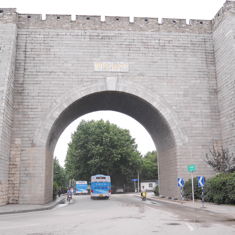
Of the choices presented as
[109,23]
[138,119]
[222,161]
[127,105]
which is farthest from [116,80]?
[222,161]

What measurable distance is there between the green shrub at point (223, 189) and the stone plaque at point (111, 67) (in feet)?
27.6

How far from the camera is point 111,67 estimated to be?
18.6 meters

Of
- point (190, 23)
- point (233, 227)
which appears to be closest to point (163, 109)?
point (190, 23)

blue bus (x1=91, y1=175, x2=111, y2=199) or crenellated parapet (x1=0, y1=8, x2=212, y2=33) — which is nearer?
crenellated parapet (x1=0, y1=8, x2=212, y2=33)

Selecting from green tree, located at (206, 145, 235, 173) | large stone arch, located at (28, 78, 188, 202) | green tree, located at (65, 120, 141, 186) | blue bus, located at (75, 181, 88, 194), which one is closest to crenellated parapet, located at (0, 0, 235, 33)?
large stone arch, located at (28, 78, 188, 202)

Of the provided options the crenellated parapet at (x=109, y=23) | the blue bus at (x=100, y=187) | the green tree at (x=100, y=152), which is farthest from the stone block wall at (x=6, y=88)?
the green tree at (x=100, y=152)

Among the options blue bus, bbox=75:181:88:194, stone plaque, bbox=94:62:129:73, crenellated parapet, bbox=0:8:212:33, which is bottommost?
blue bus, bbox=75:181:88:194

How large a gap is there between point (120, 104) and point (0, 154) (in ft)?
29.4

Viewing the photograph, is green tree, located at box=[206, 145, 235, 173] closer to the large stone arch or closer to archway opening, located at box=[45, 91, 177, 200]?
the large stone arch

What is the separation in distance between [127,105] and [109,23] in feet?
18.2

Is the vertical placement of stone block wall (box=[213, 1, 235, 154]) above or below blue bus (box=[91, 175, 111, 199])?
above

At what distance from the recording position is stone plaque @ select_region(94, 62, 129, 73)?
731 inches

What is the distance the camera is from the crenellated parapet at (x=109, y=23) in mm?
18875

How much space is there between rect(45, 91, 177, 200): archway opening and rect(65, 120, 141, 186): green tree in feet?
59.8
